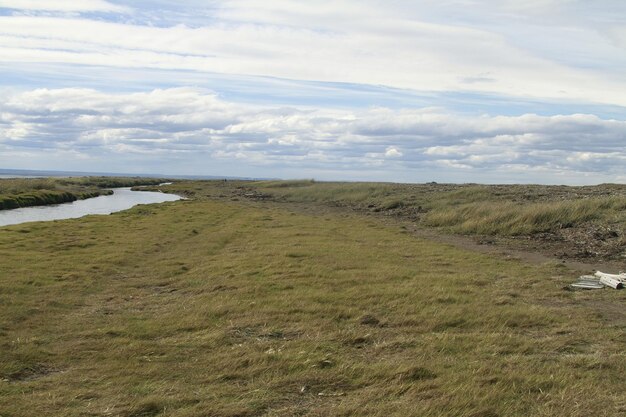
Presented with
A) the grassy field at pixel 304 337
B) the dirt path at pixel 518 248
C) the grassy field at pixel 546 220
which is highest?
the grassy field at pixel 546 220

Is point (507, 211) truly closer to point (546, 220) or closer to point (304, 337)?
point (546, 220)

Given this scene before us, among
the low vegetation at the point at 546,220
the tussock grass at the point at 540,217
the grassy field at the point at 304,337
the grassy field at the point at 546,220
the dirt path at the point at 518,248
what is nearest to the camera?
the grassy field at the point at 304,337

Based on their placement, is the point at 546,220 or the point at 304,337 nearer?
the point at 304,337

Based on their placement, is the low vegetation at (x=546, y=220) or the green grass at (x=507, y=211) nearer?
the low vegetation at (x=546, y=220)

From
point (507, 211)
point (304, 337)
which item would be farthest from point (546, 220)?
point (304, 337)

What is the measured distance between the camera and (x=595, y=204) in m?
32.4

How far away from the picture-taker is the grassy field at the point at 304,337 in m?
8.31

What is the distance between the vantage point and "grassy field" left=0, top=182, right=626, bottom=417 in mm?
8312

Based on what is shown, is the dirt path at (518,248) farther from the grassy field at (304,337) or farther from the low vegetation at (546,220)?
the grassy field at (304,337)

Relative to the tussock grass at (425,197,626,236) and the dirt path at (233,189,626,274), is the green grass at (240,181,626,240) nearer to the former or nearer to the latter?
the tussock grass at (425,197,626,236)

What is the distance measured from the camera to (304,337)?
11852 millimetres

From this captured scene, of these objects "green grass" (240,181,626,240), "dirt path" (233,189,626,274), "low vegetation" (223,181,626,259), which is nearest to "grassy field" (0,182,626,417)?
"dirt path" (233,189,626,274)

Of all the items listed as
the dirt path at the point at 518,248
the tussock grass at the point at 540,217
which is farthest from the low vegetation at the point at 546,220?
the dirt path at the point at 518,248

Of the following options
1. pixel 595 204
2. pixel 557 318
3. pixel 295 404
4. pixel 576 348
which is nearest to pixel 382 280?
pixel 557 318
